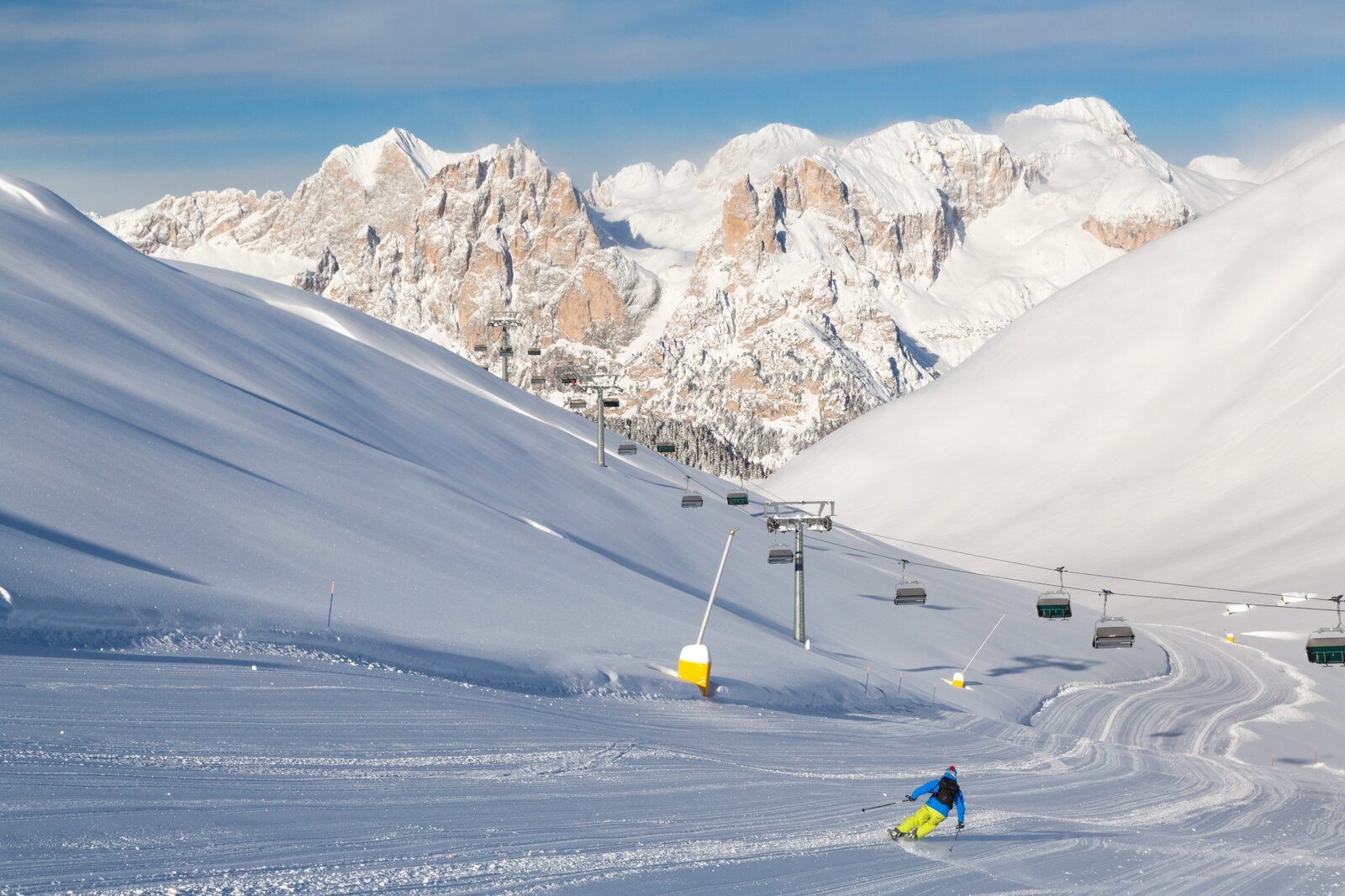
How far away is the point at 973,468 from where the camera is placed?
115 meters

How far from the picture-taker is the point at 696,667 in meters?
22.1

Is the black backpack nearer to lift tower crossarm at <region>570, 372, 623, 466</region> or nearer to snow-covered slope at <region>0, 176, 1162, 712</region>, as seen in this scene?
snow-covered slope at <region>0, 176, 1162, 712</region>

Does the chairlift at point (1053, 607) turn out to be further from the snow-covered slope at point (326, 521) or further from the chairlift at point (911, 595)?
the chairlift at point (911, 595)

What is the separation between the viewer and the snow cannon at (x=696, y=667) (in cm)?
2208

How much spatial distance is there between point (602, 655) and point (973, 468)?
98600 millimetres

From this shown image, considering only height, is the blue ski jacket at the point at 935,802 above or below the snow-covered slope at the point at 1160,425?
below

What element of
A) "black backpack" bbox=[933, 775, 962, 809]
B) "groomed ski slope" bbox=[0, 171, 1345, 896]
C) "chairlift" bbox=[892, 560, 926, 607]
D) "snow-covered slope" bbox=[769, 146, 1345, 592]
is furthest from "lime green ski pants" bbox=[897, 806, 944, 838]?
"snow-covered slope" bbox=[769, 146, 1345, 592]

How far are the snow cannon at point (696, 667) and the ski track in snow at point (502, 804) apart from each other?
70cm

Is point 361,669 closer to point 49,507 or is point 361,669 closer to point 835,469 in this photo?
point 49,507

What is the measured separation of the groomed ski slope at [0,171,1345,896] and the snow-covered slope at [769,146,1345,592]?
172 ft

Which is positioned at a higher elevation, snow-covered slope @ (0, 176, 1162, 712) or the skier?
snow-covered slope @ (0, 176, 1162, 712)

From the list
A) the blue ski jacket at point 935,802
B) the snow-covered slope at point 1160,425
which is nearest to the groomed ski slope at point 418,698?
the blue ski jacket at point 935,802

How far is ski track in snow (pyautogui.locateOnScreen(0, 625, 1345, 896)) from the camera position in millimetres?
10547

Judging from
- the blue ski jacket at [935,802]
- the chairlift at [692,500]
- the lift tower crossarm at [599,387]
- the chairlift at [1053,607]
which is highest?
the lift tower crossarm at [599,387]
